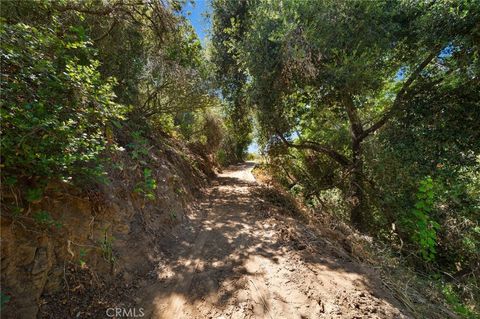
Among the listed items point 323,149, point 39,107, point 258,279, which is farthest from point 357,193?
point 39,107

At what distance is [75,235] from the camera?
2787 millimetres

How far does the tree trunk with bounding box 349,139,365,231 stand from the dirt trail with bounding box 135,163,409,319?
3.99 metres

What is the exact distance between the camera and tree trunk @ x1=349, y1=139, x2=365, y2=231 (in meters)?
7.57

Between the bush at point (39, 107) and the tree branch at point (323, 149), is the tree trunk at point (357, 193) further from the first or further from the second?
the bush at point (39, 107)

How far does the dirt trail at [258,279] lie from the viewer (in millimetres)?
2547

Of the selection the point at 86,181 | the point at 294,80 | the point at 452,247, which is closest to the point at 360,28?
the point at 294,80

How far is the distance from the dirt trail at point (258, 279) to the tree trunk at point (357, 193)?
13.1ft

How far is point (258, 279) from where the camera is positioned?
309 centimetres

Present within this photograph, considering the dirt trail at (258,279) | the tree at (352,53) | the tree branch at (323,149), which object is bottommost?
the dirt trail at (258,279)

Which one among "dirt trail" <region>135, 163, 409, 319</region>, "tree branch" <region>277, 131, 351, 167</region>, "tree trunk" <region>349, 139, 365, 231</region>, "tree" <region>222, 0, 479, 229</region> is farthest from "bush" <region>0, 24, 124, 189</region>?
"tree trunk" <region>349, 139, 365, 231</region>

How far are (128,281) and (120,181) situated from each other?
1.87m

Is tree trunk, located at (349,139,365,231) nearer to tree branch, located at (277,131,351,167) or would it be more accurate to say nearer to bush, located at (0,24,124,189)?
tree branch, located at (277,131,351,167)

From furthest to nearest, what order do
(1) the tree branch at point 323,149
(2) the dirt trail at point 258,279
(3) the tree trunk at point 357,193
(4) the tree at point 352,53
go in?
(1) the tree branch at point 323,149 < (3) the tree trunk at point 357,193 < (4) the tree at point 352,53 < (2) the dirt trail at point 258,279

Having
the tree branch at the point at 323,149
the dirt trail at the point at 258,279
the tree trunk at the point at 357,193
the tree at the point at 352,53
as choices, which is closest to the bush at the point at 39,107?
the dirt trail at the point at 258,279
